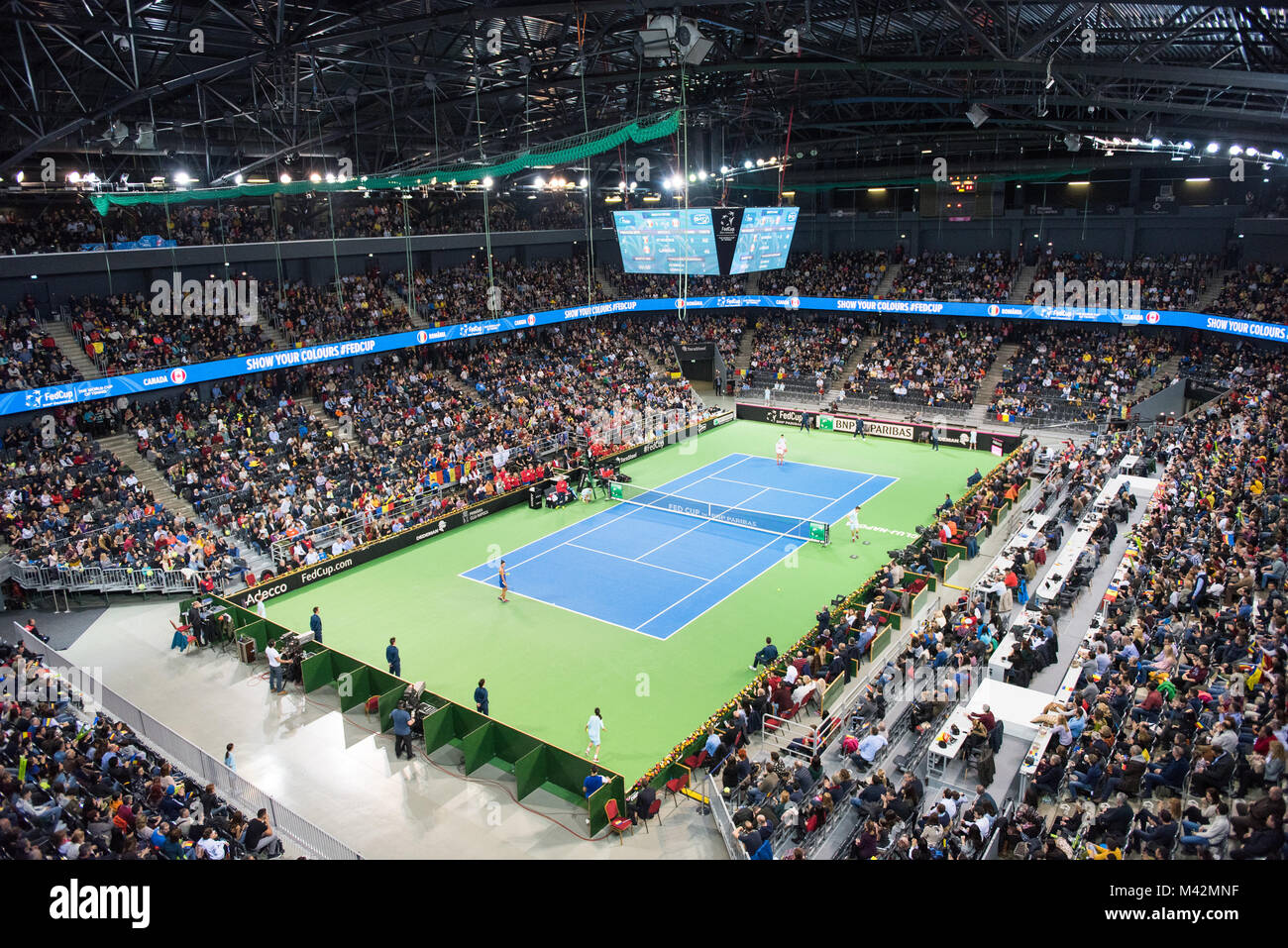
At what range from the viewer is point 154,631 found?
23594 millimetres

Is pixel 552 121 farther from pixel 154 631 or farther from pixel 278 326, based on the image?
pixel 154 631

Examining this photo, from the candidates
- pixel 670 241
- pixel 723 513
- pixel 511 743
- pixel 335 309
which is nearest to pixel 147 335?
pixel 335 309

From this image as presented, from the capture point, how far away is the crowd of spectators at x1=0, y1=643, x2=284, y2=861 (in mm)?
12398

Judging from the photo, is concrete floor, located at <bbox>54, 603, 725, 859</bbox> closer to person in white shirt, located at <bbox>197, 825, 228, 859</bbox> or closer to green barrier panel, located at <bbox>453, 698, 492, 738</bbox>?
green barrier panel, located at <bbox>453, 698, 492, 738</bbox>

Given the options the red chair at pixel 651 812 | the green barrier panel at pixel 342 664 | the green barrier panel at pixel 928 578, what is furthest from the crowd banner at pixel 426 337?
the red chair at pixel 651 812

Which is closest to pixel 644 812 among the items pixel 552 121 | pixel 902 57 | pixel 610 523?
pixel 610 523

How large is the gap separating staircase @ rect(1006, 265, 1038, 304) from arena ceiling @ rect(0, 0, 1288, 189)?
11114 mm

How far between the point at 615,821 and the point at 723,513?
18346 millimetres

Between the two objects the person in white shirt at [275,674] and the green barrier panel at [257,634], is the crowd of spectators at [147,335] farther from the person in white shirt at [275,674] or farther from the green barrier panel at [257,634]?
the person in white shirt at [275,674]

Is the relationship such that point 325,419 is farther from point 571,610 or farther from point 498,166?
point 571,610

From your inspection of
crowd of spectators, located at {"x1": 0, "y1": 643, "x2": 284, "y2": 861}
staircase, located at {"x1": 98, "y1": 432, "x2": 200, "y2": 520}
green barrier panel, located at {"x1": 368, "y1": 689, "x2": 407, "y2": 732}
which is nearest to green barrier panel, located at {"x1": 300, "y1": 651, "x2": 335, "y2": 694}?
green barrier panel, located at {"x1": 368, "y1": 689, "x2": 407, "y2": 732}

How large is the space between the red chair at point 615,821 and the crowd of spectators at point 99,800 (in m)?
5.27

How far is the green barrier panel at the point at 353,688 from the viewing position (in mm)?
19531
